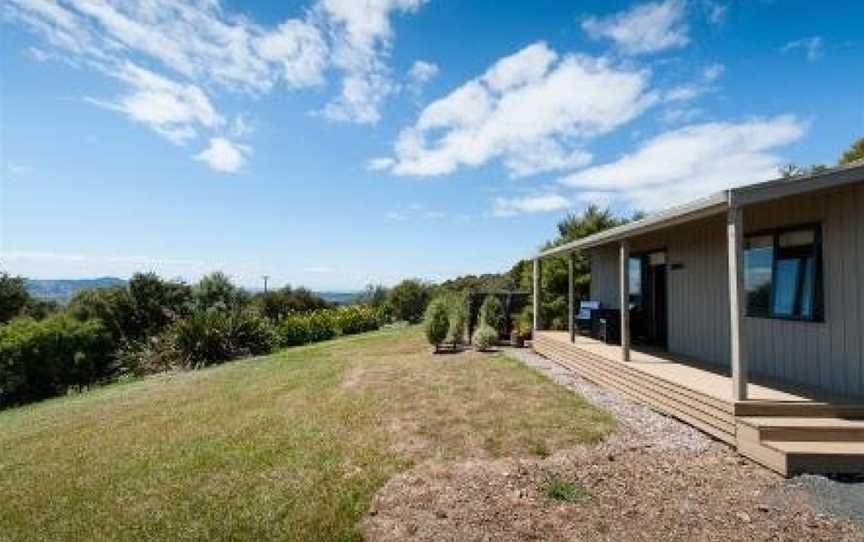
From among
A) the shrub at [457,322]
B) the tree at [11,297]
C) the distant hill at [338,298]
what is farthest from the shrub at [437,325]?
the tree at [11,297]

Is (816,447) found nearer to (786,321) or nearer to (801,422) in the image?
(801,422)

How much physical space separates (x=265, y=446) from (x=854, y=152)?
2228 centimetres

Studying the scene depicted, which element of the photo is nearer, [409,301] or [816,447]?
[816,447]

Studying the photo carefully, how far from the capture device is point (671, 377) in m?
8.45

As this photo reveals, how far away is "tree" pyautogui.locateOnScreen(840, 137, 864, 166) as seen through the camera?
21016mm

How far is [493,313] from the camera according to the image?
17219 mm

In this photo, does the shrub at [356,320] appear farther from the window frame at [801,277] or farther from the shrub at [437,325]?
the window frame at [801,277]

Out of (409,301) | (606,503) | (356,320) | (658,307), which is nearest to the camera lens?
(606,503)

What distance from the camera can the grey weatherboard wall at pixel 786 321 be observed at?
6883 millimetres

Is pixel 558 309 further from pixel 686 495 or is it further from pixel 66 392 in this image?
pixel 66 392

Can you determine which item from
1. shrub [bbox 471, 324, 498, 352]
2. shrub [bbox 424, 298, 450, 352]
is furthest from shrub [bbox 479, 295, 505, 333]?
shrub [bbox 424, 298, 450, 352]

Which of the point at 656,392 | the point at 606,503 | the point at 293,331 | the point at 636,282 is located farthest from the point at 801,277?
the point at 293,331

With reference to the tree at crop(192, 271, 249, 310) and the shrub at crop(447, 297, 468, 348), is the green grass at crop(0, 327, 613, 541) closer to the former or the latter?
the shrub at crop(447, 297, 468, 348)

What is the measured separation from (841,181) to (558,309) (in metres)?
11.5
